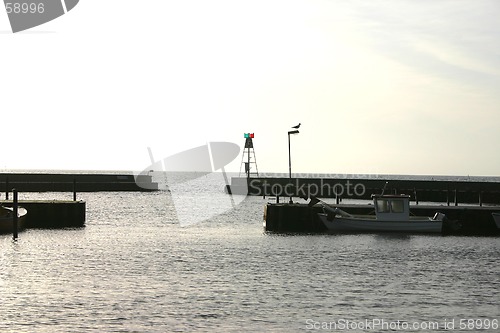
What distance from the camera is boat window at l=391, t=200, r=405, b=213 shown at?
71875mm

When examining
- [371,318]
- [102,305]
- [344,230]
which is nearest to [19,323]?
[102,305]

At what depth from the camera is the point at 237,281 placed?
46656mm

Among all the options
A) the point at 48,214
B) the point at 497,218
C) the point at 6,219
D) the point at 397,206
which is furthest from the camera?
the point at 48,214

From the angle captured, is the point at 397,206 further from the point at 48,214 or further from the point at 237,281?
the point at 48,214

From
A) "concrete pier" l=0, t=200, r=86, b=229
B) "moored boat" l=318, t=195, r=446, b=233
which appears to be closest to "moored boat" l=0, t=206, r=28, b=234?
"concrete pier" l=0, t=200, r=86, b=229

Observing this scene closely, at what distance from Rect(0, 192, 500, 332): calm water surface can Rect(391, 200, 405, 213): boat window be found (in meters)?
2.59

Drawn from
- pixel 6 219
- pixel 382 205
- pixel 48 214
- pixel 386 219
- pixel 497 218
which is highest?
pixel 382 205

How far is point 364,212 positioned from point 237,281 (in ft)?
109

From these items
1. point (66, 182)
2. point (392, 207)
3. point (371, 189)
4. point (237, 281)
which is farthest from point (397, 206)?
point (66, 182)

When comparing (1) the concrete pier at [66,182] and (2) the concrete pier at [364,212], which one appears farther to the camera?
(1) the concrete pier at [66,182]

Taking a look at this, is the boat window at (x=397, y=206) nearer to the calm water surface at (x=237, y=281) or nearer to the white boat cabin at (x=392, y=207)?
the white boat cabin at (x=392, y=207)

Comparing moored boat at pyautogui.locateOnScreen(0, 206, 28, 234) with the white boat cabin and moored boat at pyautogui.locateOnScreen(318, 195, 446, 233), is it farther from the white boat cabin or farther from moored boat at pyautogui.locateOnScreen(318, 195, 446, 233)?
the white boat cabin

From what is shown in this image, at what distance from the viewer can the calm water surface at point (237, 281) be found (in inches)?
1411

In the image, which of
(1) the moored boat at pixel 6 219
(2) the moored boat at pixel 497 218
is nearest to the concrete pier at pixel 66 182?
(1) the moored boat at pixel 6 219
